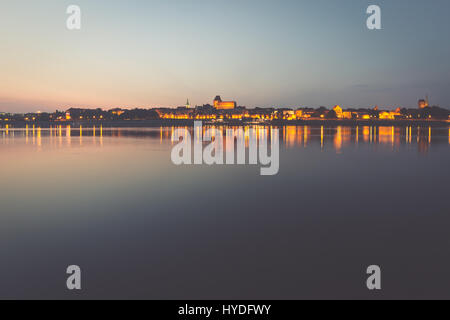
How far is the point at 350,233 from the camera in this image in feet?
22.4

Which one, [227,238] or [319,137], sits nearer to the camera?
[227,238]

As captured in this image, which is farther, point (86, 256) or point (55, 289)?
point (86, 256)

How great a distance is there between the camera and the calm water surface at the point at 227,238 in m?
4.89

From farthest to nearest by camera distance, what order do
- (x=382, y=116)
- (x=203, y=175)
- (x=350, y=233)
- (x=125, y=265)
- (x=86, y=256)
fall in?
(x=382, y=116)
(x=203, y=175)
(x=350, y=233)
(x=86, y=256)
(x=125, y=265)

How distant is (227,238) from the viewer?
21.9ft

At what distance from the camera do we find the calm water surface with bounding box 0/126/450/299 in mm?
4895

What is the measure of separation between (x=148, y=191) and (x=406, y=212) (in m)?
7.52

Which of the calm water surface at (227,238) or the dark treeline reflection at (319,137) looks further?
the dark treeline reflection at (319,137)

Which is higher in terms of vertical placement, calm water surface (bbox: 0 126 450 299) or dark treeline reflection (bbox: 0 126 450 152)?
dark treeline reflection (bbox: 0 126 450 152)

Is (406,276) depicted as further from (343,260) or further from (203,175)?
(203,175)

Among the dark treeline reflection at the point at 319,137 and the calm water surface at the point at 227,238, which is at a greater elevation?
the dark treeline reflection at the point at 319,137

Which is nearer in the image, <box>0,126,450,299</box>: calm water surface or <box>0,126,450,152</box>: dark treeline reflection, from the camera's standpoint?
→ <box>0,126,450,299</box>: calm water surface

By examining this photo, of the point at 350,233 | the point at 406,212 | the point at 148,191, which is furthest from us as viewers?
the point at 148,191
